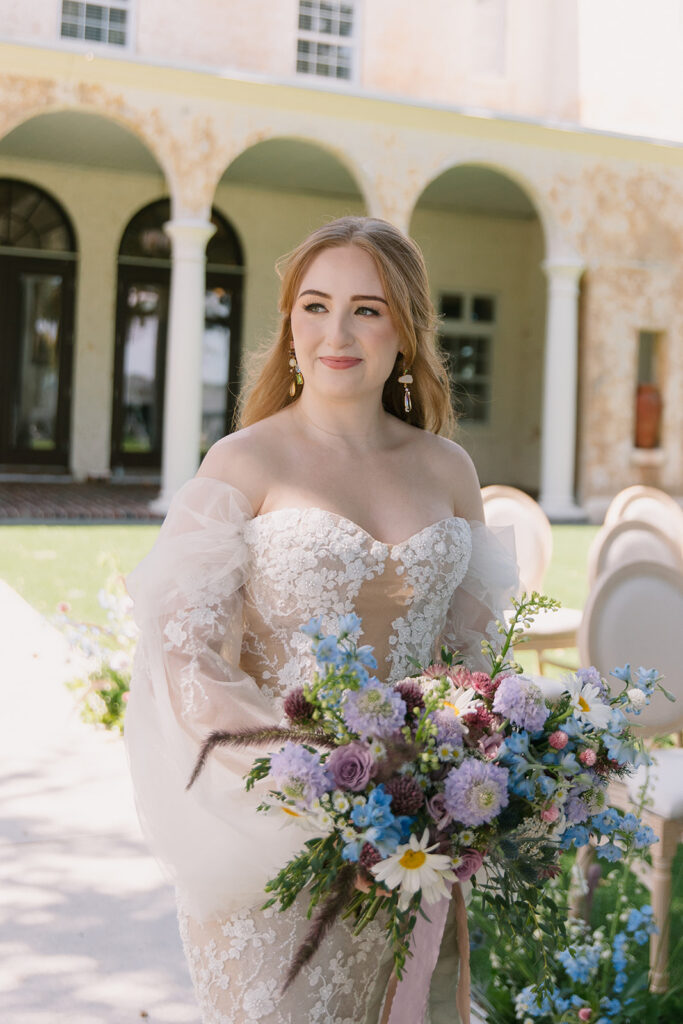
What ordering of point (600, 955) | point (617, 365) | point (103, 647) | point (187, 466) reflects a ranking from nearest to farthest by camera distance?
point (600, 955) → point (103, 647) → point (187, 466) → point (617, 365)

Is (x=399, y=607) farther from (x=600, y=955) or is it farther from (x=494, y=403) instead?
(x=494, y=403)

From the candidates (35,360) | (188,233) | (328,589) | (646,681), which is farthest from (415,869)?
(35,360)

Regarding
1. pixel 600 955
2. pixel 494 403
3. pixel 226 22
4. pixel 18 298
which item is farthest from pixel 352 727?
pixel 494 403

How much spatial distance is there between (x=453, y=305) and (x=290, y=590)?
1714 cm

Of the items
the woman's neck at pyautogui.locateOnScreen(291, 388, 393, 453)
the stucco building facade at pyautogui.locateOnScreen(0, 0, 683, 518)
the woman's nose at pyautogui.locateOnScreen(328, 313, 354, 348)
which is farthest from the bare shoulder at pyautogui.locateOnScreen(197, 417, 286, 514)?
the stucco building facade at pyautogui.locateOnScreen(0, 0, 683, 518)

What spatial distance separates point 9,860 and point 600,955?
1.97 metres

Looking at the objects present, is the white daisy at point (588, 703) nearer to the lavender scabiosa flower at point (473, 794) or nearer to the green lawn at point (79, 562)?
the lavender scabiosa flower at point (473, 794)

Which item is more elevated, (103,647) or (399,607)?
A: (399,607)

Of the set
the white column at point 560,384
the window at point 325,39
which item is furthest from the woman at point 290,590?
the window at point 325,39

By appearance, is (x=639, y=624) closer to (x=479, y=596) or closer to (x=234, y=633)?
(x=479, y=596)

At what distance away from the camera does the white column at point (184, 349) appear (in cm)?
1253

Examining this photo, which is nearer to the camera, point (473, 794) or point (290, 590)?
point (473, 794)

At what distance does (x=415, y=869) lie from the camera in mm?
1326

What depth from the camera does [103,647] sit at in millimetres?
5191
